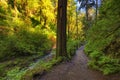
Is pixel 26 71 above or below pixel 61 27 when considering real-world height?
below

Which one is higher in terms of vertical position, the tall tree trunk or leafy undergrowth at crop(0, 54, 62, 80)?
the tall tree trunk

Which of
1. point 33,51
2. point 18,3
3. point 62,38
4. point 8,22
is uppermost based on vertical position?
point 18,3

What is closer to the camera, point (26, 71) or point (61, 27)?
point (26, 71)

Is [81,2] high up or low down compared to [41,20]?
up

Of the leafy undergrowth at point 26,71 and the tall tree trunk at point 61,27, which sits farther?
the tall tree trunk at point 61,27

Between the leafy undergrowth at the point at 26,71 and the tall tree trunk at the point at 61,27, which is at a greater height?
the tall tree trunk at the point at 61,27

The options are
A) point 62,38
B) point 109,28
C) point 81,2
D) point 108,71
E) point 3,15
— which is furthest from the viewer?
point 81,2

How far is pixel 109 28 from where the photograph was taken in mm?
14203

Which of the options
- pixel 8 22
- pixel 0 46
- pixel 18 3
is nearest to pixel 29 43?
pixel 8 22

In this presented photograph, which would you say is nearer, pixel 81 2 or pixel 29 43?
pixel 29 43

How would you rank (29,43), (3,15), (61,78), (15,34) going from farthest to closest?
1. (3,15)
2. (29,43)
3. (15,34)
4. (61,78)

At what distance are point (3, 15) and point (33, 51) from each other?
232 inches

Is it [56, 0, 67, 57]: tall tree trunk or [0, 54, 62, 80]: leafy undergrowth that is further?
[56, 0, 67, 57]: tall tree trunk

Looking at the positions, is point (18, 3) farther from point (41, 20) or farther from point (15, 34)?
point (15, 34)
